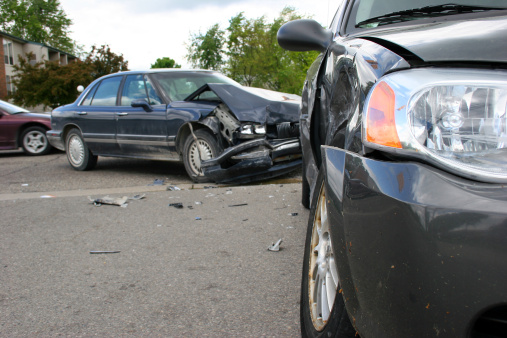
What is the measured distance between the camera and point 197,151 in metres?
6.77

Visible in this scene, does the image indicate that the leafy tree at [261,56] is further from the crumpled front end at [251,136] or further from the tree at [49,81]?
the crumpled front end at [251,136]

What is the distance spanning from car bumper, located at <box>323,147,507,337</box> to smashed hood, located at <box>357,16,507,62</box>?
39 centimetres

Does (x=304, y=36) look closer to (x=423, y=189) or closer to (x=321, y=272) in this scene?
(x=321, y=272)

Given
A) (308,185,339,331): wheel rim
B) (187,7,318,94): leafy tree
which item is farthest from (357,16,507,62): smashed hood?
(187,7,318,94): leafy tree

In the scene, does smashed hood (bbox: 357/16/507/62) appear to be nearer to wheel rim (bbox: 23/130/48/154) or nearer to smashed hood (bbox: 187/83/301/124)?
smashed hood (bbox: 187/83/301/124)

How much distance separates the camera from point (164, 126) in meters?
7.12

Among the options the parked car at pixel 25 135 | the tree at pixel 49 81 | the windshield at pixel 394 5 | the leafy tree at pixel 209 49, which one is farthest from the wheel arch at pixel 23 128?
the leafy tree at pixel 209 49

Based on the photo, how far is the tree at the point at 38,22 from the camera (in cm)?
7175

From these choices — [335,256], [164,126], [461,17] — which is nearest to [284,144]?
[164,126]

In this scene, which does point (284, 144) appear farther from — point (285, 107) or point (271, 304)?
point (271, 304)

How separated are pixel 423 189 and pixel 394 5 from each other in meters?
1.67

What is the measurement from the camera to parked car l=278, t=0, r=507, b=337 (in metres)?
1.19

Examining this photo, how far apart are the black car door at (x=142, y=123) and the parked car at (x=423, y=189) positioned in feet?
18.4

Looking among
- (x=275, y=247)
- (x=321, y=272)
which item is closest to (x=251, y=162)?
(x=275, y=247)
